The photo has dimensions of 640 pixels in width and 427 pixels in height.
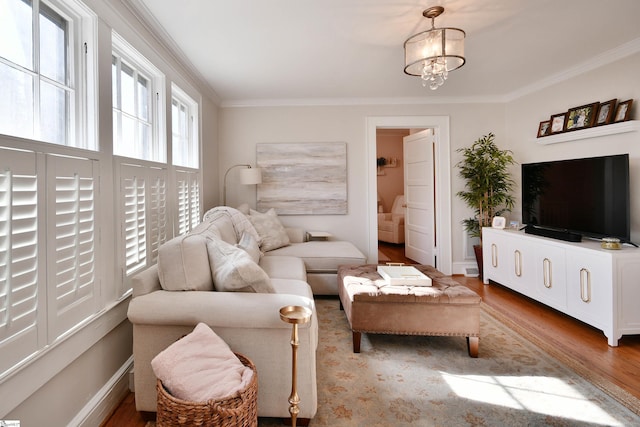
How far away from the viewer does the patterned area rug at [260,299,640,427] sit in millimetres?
1624

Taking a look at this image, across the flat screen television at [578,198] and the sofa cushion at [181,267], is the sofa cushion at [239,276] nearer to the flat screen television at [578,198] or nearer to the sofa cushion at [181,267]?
the sofa cushion at [181,267]

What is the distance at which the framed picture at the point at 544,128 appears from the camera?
3.63 meters

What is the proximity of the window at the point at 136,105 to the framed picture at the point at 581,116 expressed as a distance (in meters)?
3.91

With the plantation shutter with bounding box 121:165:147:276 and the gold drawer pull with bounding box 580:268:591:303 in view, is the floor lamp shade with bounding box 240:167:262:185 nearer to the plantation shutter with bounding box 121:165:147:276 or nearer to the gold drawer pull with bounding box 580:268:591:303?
the plantation shutter with bounding box 121:165:147:276

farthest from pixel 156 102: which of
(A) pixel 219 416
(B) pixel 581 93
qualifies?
(B) pixel 581 93

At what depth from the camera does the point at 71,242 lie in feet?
4.86

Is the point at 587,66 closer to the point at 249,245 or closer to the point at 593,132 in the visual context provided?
the point at 593,132

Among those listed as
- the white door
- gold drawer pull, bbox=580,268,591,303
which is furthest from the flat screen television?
the white door

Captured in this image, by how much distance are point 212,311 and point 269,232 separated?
2185mm

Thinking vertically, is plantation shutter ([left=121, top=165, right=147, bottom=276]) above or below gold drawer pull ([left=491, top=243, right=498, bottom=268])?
above

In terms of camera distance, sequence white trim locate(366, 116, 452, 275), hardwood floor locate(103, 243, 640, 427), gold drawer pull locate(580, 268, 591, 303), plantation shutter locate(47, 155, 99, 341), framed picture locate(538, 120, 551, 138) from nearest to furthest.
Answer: plantation shutter locate(47, 155, 99, 341) → hardwood floor locate(103, 243, 640, 427) → gold drawer pull locate(580, 268, 591, 303) → framed picture locate(538, 120, 551, 138) → white trim locate(366, 116, 452, 275)

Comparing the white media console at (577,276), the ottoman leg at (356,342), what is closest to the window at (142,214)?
the ottoman leg at (356,342)

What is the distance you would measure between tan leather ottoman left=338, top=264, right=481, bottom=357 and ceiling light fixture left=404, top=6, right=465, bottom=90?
1.60m

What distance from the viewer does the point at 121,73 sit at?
213cm
